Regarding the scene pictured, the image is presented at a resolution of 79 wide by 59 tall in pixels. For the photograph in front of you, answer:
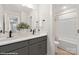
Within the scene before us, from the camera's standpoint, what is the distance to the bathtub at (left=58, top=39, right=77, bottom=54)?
6.84 feet

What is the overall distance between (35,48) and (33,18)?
0.69 meters

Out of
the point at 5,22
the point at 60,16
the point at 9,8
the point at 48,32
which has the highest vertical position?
the point at 9,8

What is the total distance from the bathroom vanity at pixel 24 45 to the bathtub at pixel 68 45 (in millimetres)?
411

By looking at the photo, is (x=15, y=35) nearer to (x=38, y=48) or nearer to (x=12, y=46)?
(x=12, y=46)

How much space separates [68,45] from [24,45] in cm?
95

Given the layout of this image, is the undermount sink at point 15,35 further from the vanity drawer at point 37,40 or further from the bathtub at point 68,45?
the bathtub at point 68,45

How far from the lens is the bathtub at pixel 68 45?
2.08 metres

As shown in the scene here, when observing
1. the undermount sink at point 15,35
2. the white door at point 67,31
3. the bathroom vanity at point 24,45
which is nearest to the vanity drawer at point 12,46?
the bathroom vanity at point 24,45

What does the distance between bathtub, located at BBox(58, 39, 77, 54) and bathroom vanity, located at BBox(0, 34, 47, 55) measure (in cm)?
41

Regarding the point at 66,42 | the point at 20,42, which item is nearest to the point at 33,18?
the point at 20,42

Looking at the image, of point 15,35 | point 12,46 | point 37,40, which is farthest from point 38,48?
point 12,46

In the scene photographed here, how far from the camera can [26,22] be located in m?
2.09

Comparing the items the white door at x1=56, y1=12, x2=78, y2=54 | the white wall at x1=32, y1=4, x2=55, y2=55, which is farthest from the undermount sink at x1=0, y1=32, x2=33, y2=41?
the white door at x1=56, y1=12, x2=78, y2=54
